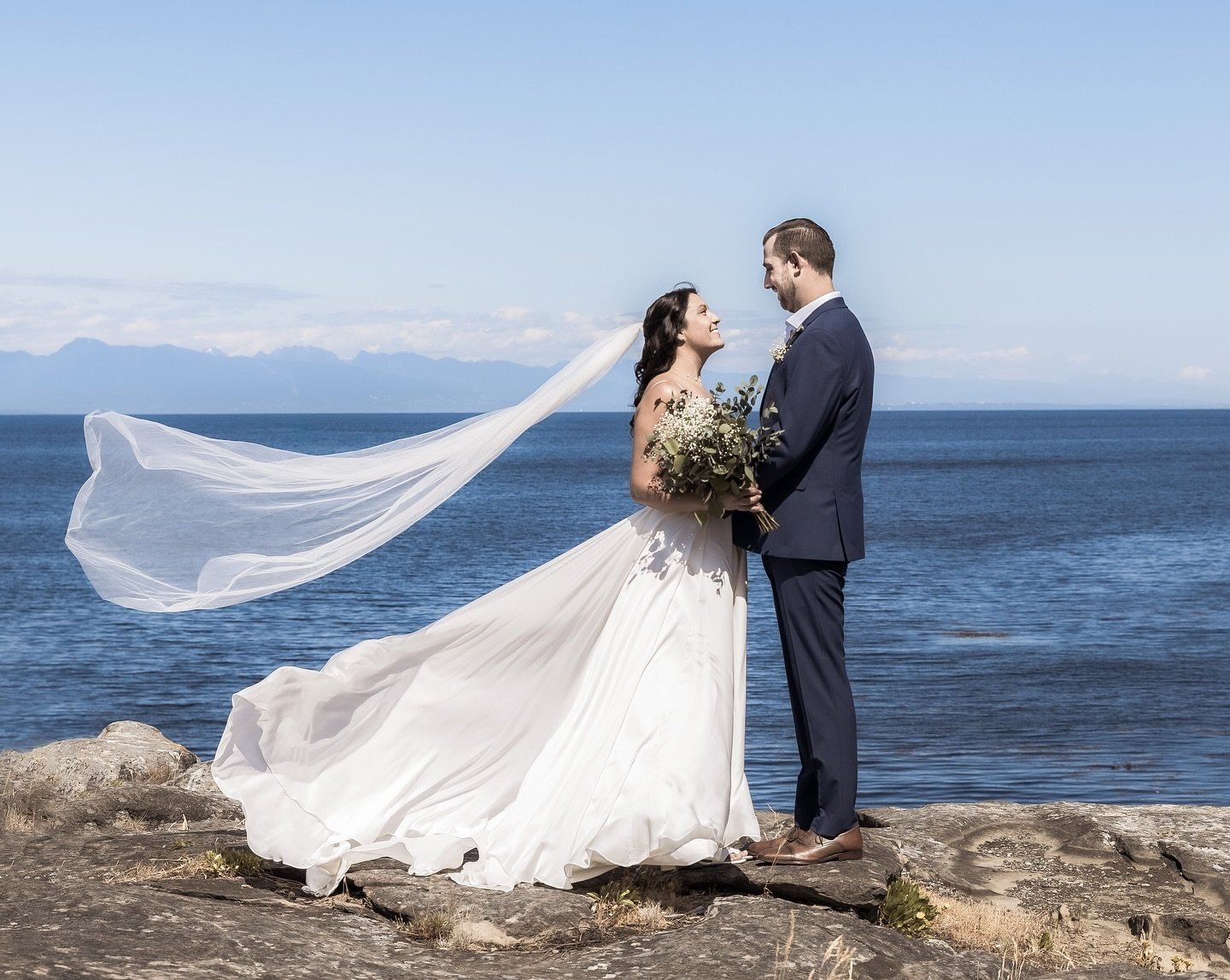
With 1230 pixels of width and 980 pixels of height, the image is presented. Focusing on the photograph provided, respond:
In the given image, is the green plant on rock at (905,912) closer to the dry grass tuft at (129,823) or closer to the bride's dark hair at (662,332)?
the bride's dark hair at (662,332)

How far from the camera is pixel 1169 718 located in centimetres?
1975

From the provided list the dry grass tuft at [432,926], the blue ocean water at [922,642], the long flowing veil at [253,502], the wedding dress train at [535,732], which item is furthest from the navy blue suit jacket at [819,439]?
the blue ocean water at [922,642]

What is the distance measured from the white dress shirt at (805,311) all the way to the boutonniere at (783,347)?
0.01 m

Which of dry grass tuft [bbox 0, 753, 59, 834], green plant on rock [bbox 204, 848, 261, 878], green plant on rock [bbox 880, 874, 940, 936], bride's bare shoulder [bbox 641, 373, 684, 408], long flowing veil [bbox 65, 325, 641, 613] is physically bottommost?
dry grass tuft [bbox 0, 753, 59, 834]

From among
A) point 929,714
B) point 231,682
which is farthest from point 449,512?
point 929,714

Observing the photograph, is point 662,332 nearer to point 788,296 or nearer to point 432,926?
point 788,296

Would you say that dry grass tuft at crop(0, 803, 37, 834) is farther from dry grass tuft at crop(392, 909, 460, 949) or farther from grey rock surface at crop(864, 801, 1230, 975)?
grey rock surface at crop(864, 801, 1230, 975)

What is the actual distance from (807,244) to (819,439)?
982 millimetres

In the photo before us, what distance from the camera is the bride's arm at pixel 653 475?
6.34m

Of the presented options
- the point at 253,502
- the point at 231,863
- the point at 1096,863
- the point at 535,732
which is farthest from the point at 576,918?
the point at 1096,863

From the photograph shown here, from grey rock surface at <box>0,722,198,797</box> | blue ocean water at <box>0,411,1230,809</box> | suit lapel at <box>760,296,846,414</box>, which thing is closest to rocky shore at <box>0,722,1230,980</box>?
grey rock surface at <box>0,722,198,797</box>

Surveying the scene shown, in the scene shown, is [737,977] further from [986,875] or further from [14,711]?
[14,711]

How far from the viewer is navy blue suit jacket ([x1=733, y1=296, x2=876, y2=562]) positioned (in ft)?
20.3

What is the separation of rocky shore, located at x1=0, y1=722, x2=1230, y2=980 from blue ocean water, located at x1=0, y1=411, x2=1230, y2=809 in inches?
245
